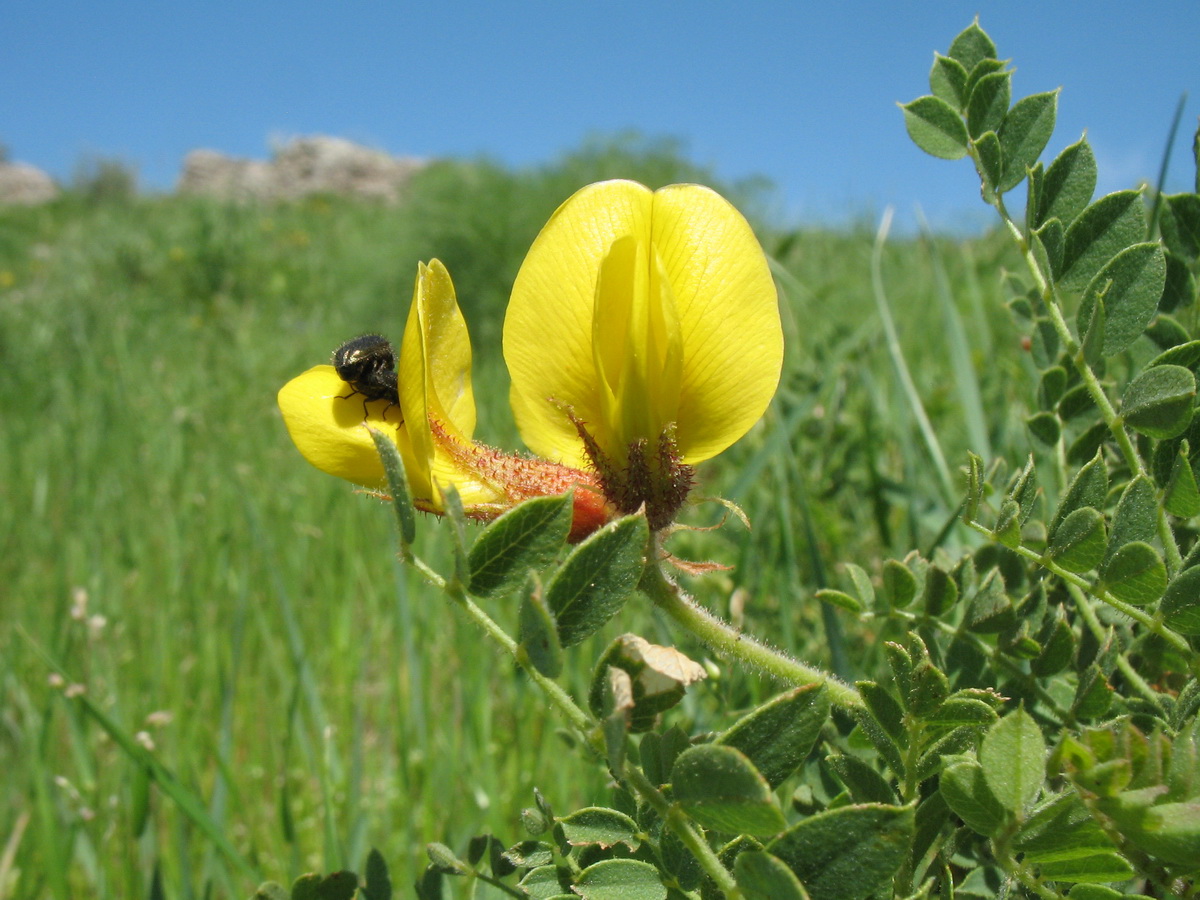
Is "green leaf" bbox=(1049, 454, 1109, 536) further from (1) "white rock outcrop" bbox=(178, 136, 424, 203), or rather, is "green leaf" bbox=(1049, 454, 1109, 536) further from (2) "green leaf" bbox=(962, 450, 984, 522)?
(1) "white rock outcrop" bbox=(178, 136, 424, 203)

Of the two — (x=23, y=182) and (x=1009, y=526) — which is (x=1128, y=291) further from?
(x=23, y=182)

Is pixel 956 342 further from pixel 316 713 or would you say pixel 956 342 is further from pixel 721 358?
pixel 316 713

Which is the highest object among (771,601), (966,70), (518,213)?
(518,213)

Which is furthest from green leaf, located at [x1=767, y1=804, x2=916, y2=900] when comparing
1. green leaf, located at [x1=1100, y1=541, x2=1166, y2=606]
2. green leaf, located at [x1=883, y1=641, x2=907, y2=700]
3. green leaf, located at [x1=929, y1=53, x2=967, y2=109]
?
green leaf, located at [x1=929, y1=53, x2=967, y2=109]

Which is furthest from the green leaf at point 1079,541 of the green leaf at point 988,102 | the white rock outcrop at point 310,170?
the white rock outcrop at point 310,170

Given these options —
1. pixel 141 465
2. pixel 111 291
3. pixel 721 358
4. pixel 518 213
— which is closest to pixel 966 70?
pixel 721 358

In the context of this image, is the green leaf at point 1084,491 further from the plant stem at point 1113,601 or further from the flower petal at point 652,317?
the flower petal at point 652,317
